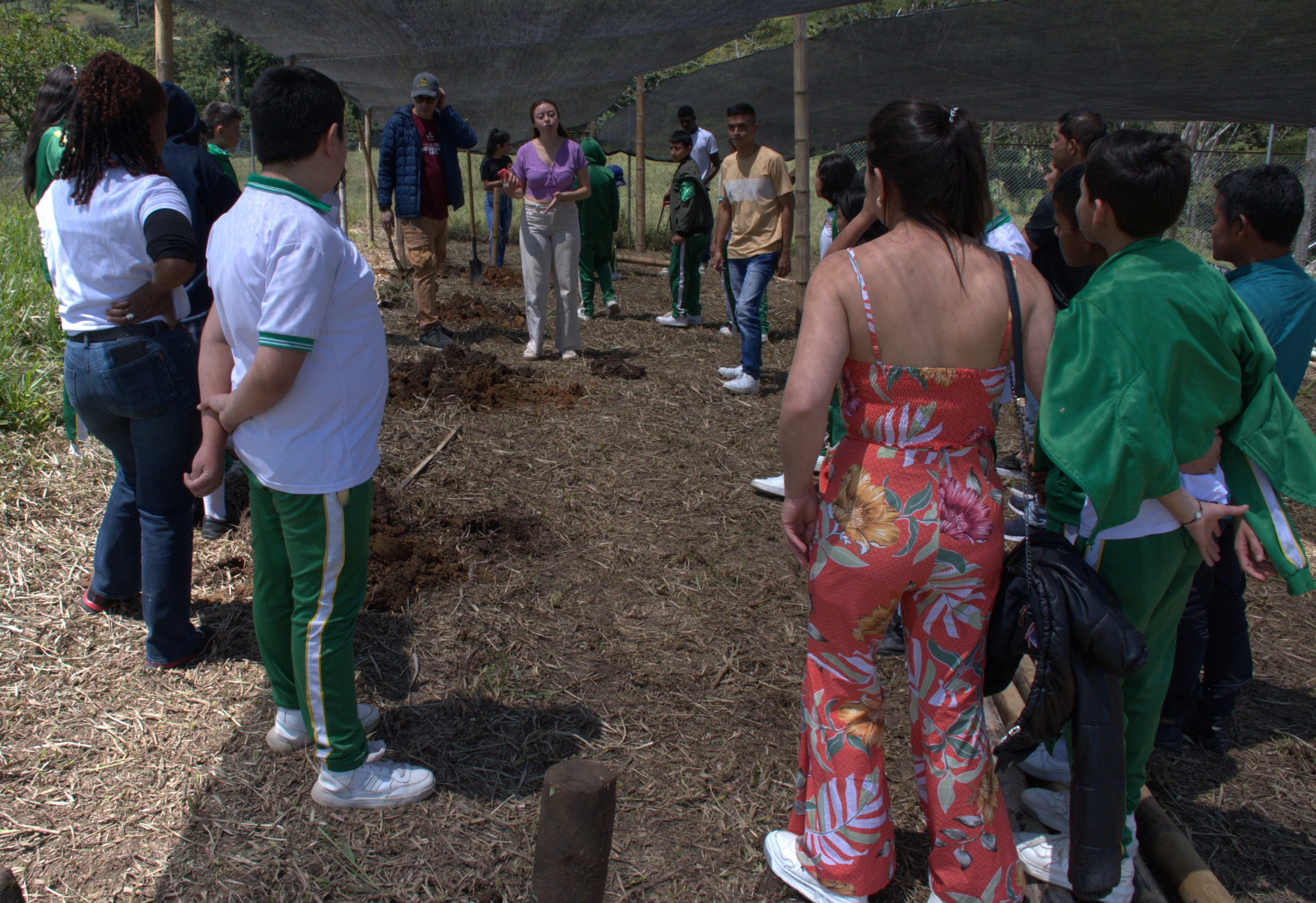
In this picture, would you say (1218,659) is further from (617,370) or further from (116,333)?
(617,370)

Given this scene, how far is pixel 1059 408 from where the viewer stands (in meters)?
1.92

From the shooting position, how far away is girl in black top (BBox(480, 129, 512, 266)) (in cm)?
1105

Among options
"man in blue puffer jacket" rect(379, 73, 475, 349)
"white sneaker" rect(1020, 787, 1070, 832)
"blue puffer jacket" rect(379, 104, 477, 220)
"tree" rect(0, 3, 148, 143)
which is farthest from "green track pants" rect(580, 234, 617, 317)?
"tree" rect(0, 3, 148, 143)

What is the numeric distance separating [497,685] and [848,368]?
6.21 feet

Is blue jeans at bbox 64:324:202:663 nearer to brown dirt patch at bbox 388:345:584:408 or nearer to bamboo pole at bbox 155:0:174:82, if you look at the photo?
bamboo pole at bbox 155:0:174:82

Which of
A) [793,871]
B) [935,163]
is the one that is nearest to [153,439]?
[793,871]

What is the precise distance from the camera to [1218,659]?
2.95 meters

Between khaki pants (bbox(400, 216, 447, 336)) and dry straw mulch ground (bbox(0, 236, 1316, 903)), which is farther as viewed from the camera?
khaki pants (bbox(400, 216, 447, 336))

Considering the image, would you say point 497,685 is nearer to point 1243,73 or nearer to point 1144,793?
point 1144,793

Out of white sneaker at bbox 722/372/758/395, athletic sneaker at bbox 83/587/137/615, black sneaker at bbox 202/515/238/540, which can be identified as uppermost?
white sneaker at bbox 722/372/758/395

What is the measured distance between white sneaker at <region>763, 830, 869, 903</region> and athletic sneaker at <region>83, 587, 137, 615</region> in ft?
8.85

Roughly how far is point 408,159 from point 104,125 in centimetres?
448

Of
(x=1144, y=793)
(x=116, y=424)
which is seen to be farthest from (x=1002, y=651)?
(x=116, y=424)

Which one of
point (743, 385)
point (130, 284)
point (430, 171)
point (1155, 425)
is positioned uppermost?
point (430, 171)
